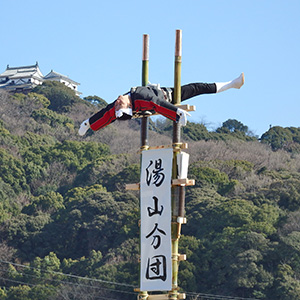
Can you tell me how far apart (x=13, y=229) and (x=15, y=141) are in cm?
1407

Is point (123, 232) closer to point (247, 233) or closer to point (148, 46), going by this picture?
point (247, 233)

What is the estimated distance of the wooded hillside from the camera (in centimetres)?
2981

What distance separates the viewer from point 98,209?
120 feet

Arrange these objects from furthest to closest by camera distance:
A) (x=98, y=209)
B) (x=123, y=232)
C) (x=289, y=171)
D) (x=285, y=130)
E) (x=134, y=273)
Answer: (x=285, y=130), (x=289, y=171), (x=98, y=209), (x=123, y=232), (x=134, y=273)

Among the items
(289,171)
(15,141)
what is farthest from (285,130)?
(15,141)

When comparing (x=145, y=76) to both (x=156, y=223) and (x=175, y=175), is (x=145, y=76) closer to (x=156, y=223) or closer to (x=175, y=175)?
(x=175, y=175)

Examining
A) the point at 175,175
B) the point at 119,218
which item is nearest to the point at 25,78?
the point at 119,218

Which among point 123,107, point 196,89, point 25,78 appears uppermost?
point 25,78

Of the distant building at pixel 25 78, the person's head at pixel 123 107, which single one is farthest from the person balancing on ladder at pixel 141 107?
the distant building at pixel 25 78

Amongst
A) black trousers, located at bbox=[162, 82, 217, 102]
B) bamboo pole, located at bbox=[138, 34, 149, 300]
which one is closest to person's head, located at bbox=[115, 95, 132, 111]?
bamboo pole, located at bbox=[138, 34, 149, 300]

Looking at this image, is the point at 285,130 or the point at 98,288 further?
the point at 285,130

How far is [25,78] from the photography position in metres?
69.2

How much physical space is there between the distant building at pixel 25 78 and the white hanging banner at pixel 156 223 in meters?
60.4

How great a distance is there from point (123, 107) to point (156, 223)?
1322 mm
